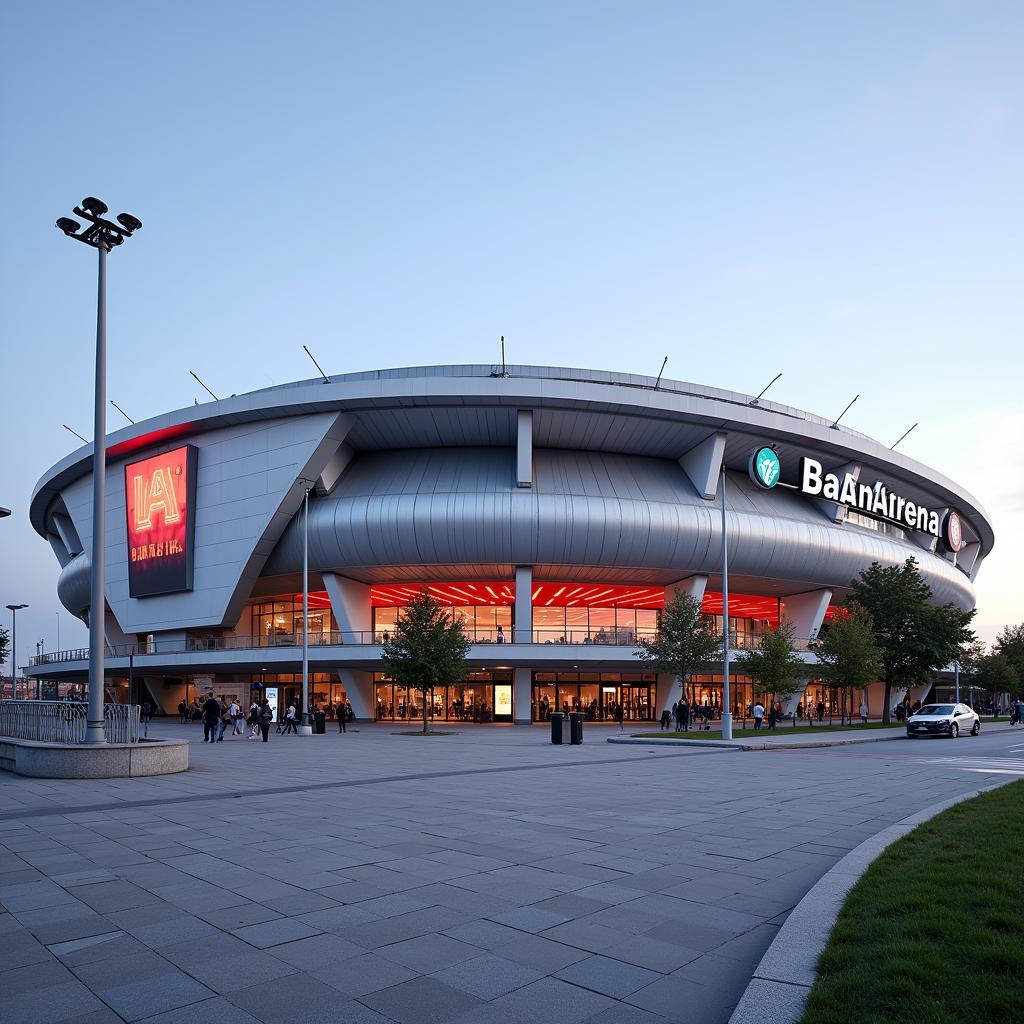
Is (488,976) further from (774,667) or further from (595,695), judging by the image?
(595,695)

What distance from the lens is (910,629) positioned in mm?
48406

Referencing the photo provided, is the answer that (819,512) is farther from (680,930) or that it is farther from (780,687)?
(680,930)

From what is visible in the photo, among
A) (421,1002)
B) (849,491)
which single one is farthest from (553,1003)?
(849,491)

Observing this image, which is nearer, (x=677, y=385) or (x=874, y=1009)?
(x=874, y=1009)

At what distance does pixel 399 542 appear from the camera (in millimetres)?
50219

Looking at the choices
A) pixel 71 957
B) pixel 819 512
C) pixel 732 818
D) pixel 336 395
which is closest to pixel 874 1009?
pixel 71 957

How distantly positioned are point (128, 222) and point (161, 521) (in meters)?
41.2

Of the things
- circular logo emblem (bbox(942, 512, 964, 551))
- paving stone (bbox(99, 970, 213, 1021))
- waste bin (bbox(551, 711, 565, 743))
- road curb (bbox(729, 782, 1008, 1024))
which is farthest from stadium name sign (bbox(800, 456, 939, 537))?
paving stone (bbox(99, 970, 213, 1021))

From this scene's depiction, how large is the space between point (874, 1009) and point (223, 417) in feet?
172

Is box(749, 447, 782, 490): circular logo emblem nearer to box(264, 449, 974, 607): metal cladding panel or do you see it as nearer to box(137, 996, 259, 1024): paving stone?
box(264, 449, 974, 607): metal cladding panel

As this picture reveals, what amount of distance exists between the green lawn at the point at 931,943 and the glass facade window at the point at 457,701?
4844 centimetres

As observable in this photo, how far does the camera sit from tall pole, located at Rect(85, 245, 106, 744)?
60.8 ft

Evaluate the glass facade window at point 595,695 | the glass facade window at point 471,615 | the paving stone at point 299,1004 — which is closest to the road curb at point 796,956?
the paving stone at point 299,1004

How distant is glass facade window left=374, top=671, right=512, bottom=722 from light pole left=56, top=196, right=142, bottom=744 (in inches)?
1453
